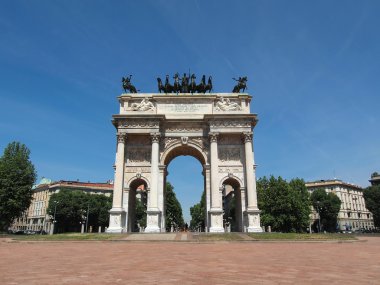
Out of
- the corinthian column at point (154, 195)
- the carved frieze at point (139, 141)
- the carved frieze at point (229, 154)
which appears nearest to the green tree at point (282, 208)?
the carved frieze at point (229, 154)

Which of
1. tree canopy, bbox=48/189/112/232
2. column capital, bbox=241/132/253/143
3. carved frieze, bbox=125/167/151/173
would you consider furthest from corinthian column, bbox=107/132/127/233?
tree canopy, bbox=48/189/112/232

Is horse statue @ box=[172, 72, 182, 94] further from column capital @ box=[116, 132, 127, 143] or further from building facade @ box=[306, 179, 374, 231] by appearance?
building facade @ box=[306, 179, 374, 231]

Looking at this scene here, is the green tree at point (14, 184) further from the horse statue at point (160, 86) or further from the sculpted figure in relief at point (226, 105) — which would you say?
the sculpted figure in relief at point (226, 105)

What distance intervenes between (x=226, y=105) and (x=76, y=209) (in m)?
51.0

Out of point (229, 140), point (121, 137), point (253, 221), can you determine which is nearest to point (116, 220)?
point (121, 137)

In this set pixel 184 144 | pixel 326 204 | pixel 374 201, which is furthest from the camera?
pixel 326 204

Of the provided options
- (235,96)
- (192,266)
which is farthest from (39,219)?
(192,266)

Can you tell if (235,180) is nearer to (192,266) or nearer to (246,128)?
(246,128)

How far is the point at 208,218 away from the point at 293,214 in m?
28.6

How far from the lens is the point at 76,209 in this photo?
74625 millimetres

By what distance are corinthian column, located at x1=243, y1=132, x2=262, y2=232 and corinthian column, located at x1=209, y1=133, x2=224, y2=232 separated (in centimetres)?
326

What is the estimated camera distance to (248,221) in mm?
34906

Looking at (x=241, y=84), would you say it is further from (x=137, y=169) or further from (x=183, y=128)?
(x=137, y=169)

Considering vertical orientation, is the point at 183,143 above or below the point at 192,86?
below
